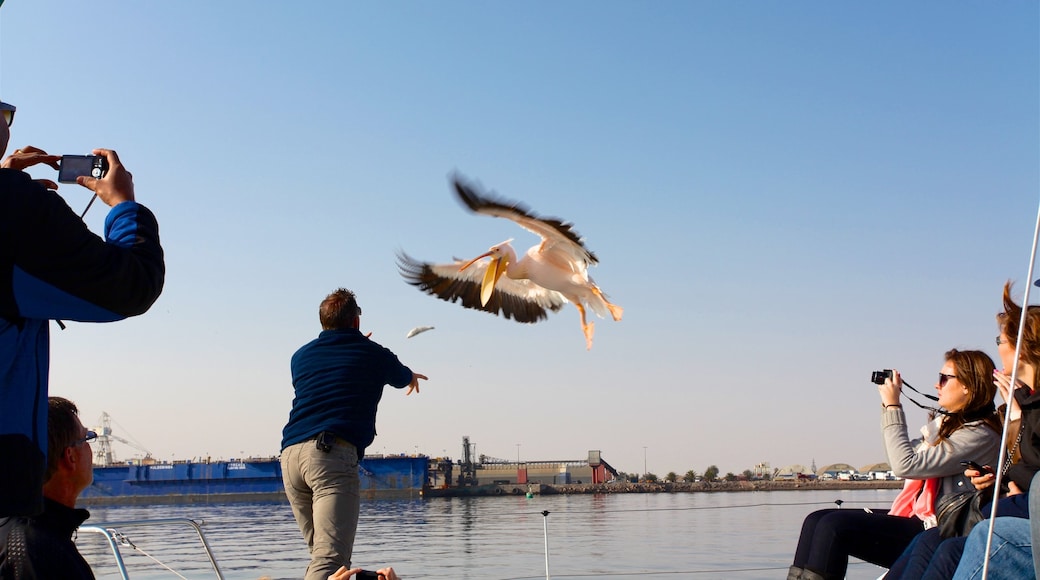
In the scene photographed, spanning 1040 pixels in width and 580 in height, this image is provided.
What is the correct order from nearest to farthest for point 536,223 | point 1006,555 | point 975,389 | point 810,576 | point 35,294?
point 35,294
point 1006,555
point 810,576
point 975,389
point 536,223

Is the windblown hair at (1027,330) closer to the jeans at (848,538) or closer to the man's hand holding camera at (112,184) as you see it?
the jeans at (848,538)

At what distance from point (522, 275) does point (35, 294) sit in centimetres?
850

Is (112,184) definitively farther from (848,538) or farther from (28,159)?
(848,538)

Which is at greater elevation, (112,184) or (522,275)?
(522,275)

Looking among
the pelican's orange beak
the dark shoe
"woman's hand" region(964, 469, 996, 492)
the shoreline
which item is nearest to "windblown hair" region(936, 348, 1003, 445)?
"woman's hand" region(964, 469, 996, 492)

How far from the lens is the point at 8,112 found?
2.41m

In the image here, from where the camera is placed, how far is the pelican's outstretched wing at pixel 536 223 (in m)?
8.88

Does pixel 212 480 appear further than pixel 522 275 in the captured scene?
Yes

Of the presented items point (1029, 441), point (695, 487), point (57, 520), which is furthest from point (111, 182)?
point (695, 487)

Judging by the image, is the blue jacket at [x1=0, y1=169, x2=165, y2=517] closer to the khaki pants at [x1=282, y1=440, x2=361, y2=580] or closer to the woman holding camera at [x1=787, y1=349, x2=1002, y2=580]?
the khaki pants at [x1=282, y1=440, x2=361, y2=580]

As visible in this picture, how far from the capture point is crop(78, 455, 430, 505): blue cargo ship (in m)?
79.3

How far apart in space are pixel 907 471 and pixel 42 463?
12.7 ft

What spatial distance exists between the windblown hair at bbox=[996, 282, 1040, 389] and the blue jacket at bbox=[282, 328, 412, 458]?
3383mm

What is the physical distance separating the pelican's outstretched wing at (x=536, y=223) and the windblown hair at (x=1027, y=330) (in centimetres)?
547
